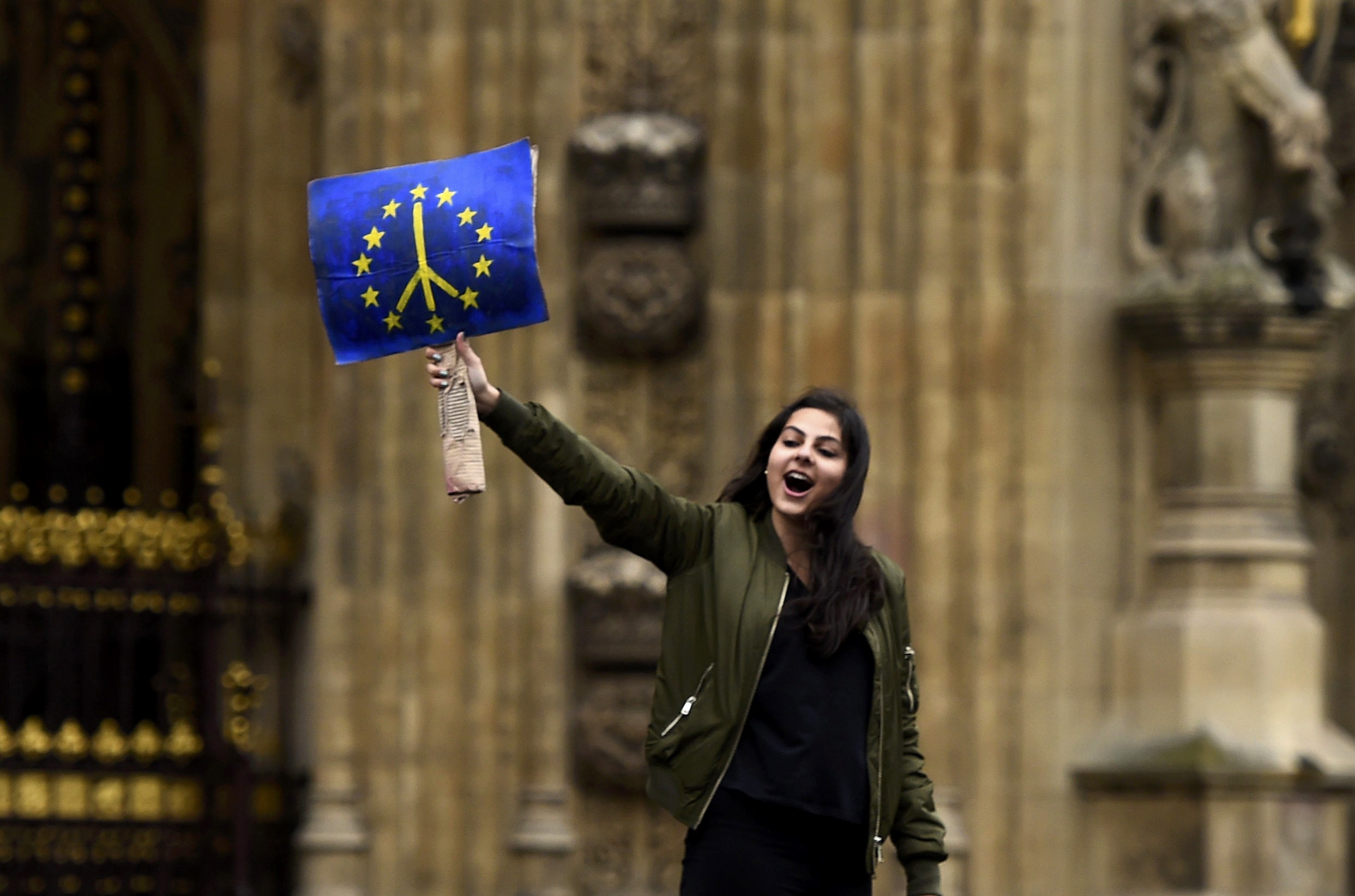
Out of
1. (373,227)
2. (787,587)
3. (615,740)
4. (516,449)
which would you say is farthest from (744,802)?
(615,740)

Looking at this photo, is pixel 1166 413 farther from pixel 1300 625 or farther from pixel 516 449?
pixel 516 449

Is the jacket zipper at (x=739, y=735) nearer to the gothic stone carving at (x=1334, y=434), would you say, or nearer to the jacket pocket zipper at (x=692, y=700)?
the jacket pocket zipper at (x=692, y=700)

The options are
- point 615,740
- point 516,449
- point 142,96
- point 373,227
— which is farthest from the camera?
point 142,96

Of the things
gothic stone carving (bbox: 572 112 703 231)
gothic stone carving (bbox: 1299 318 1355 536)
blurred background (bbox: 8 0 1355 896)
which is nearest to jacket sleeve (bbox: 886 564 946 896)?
blurred background (bbox: 8 0 1355 896)

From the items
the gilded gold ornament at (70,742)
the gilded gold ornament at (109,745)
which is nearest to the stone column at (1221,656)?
the gilded gold ornament at (109,745)

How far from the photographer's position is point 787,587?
548cm

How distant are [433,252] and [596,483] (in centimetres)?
61

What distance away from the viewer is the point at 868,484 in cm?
990

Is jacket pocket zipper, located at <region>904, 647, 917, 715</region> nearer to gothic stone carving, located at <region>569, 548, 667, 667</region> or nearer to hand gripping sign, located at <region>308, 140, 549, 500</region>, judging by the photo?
hand gripping sign, located at <region>308, 140, 549, 500</region>

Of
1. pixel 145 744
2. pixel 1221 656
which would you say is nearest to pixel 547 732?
pixel 145 744

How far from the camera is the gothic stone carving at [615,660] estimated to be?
9938 mm

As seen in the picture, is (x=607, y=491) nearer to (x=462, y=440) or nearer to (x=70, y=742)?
(x=462, y=440)

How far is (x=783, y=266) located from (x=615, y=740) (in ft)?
5.98

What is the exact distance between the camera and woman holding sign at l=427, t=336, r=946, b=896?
5355 mm
